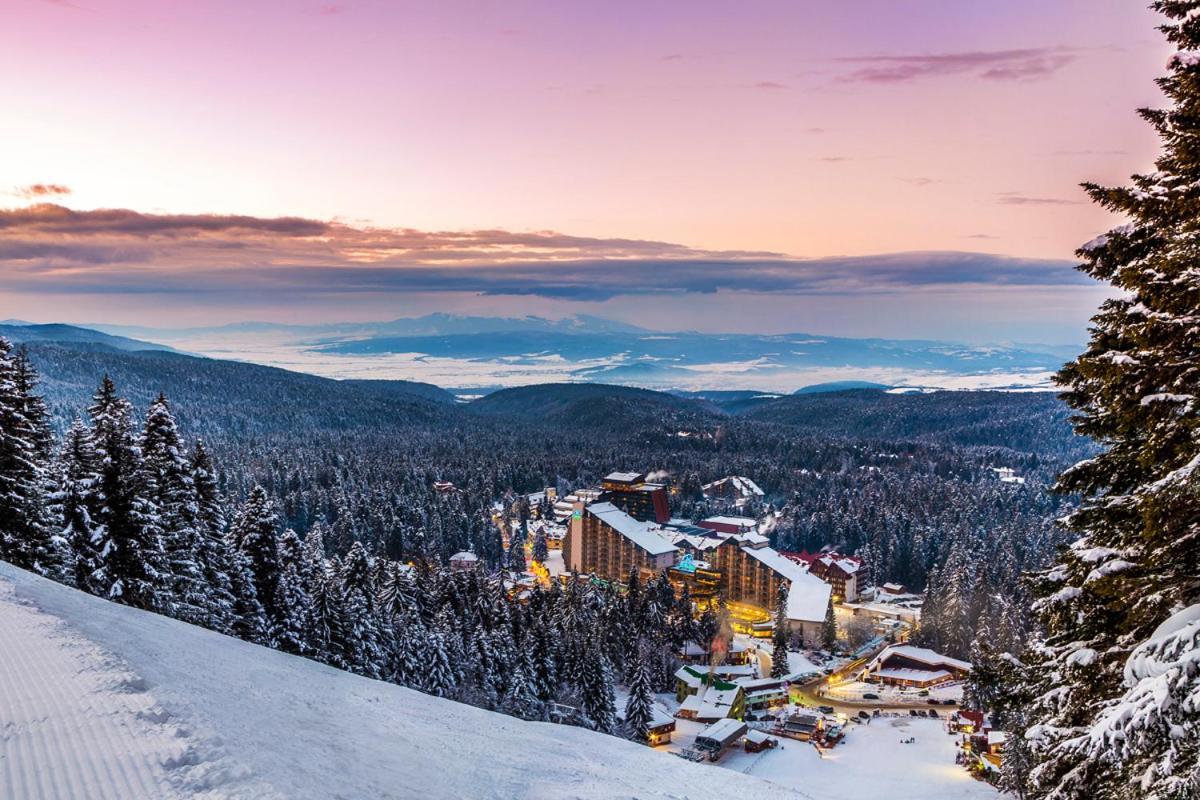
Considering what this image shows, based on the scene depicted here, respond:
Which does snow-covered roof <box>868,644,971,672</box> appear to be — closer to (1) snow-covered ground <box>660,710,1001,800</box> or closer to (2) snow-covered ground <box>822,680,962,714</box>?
(2) snow-covered ground <box>822,680,962,714</box>

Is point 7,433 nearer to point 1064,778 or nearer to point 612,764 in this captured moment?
point 612,764

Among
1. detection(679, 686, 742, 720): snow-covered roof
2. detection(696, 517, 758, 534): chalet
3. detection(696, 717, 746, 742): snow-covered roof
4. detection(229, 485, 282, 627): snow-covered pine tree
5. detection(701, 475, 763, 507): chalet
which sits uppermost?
detection(229, 485, 282, 627): snow-covered pine tree

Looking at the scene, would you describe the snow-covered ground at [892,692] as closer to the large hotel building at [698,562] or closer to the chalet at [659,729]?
the large hotel building at [698,562]

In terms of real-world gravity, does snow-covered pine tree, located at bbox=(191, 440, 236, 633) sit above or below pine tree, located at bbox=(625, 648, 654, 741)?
above

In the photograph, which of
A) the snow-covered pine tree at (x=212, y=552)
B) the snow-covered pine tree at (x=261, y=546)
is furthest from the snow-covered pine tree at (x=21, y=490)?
the snow-covered pine tree at (x=261, y=546)

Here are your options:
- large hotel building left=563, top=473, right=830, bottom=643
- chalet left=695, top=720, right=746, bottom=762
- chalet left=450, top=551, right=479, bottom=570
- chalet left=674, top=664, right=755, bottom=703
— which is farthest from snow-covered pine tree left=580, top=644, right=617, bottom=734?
chalet left=450, top=551, right=479, bottom=570

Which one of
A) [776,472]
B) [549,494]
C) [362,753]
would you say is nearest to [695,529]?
[549,494]
